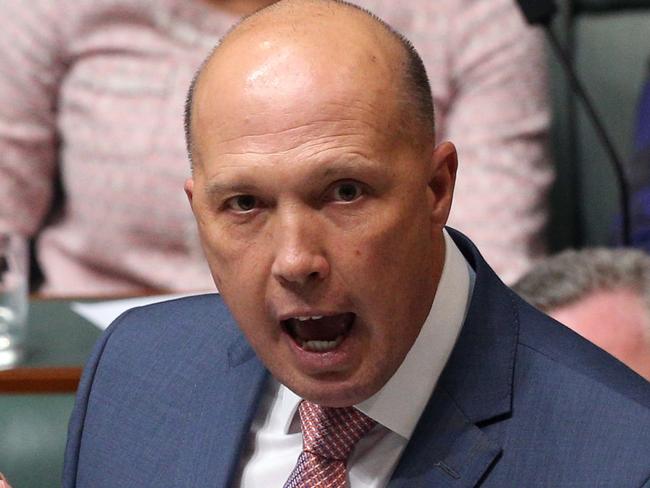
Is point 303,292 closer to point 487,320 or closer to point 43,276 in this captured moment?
point 487,320

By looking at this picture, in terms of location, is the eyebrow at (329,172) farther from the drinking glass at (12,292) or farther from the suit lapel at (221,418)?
the drinking glass at (12,292)

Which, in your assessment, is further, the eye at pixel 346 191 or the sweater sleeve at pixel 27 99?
the sweater sleeve at pixel 27 99

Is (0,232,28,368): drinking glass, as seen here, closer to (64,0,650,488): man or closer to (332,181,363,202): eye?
(64,0,650,488): man

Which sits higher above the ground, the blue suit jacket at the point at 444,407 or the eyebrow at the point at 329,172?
the eyebrow at the point at 329,172

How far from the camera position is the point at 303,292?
30.0 inches

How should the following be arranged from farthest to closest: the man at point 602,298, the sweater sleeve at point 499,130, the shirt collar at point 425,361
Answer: the sweater sleeve at point 499,130 < the man at point 602,298 < the shirt collar at point 425,361

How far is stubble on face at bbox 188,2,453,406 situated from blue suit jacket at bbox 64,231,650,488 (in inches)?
3.1

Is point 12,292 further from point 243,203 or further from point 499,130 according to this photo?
point 499,130

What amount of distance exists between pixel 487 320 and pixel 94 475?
0.34m

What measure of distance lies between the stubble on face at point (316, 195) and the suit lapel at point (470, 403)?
7 centimetres

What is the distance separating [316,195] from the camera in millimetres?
766

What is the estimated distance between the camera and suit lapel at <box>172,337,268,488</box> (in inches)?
36.0

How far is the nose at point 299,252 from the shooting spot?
2.45ft

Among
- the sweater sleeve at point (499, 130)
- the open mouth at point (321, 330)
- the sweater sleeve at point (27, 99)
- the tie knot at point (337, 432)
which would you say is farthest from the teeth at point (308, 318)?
the sweater sleeve at point (27, 99)
